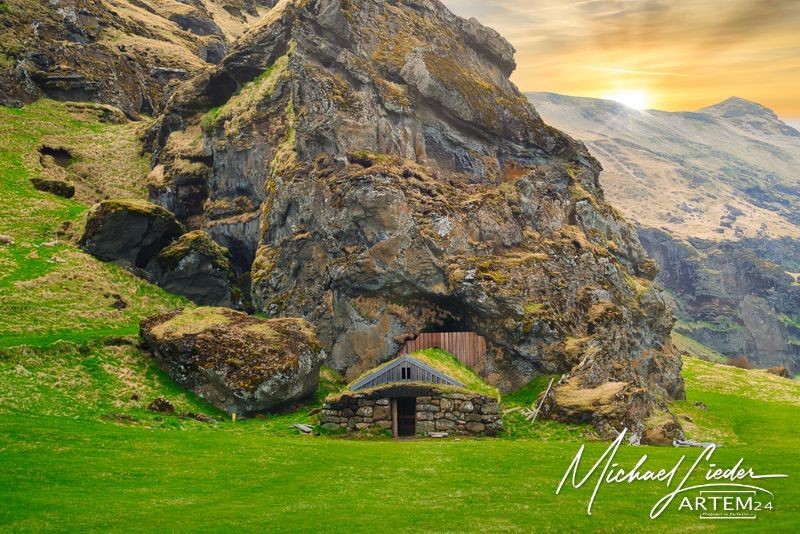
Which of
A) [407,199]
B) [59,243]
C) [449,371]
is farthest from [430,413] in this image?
[59,243]

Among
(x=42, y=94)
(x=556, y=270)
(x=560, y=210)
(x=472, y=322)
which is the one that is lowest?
(x=472, y=322)

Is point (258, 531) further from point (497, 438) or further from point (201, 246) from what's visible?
point (201, 246)

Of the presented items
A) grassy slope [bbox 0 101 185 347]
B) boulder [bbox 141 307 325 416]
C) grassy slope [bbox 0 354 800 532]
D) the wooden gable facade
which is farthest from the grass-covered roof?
grassy slope [bbox 0 101 185 347]

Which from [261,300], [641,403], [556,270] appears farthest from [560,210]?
[261,300]

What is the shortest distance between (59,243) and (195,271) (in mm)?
12799

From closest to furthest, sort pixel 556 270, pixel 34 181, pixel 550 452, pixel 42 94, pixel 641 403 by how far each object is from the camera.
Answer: pixel 550 452, pixel 641 403, pixel 556 270, pixel 34 181, pixel 42 94

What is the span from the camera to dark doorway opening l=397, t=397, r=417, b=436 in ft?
167

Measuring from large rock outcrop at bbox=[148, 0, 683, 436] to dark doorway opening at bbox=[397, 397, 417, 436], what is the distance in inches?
316

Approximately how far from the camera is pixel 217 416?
158ft

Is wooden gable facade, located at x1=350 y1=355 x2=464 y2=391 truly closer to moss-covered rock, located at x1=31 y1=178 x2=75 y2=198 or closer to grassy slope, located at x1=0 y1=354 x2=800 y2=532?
grassy slope, located at x1=0 y1=354 x2=800 y2=532

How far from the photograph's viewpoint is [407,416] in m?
51.8

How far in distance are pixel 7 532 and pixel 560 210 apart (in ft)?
204

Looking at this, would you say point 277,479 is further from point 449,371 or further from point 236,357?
point 449,371

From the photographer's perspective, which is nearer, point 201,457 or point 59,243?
point 201,457
